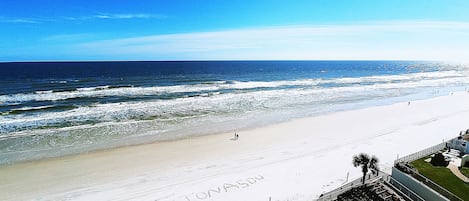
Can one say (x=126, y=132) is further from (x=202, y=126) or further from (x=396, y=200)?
(x=396, y=200)

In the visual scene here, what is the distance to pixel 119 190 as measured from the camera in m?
17.2

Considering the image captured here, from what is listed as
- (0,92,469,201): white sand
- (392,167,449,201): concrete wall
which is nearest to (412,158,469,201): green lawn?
(392,167,449,201): concrete wall

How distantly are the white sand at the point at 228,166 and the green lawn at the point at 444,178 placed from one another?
240cm

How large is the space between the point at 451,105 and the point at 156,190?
48.2 meters

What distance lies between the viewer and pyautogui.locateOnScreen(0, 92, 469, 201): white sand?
671 inches

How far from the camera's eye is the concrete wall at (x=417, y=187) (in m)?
15.3

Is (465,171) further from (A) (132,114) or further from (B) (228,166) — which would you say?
(A) (132,114)

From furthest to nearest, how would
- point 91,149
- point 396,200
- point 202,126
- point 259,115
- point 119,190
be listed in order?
point 259,115
point 202,126
point 91,149
point 119,190
point 396,200

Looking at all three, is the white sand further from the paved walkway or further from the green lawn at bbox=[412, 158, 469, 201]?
the paved walkway

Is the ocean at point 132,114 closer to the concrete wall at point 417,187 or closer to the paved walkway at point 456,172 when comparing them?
the concrete wall at point 417,187

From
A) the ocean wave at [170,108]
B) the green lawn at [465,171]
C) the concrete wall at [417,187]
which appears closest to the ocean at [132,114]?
the ocean wave at [170,108]

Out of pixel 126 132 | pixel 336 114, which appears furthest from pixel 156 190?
pixel 336 114

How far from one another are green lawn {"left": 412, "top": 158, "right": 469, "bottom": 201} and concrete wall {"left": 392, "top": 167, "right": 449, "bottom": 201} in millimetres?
1402

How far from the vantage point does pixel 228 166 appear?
20.8 meters
